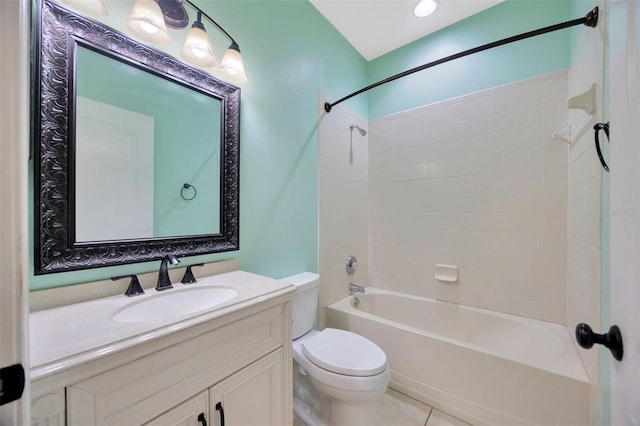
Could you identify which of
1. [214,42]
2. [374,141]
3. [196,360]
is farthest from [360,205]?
[196,360]

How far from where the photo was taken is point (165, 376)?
649mm

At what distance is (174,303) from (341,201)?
144 centimetres

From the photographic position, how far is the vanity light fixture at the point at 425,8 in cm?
168

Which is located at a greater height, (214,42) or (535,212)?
(214,42)

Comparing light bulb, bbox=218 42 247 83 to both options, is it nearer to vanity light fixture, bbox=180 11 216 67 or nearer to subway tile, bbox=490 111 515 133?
vanity light fixture, bbox=180 11 216 67

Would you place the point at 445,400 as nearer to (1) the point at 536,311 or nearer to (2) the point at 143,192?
(1) the point at 536,311

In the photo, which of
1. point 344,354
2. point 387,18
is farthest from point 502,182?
point 344,354

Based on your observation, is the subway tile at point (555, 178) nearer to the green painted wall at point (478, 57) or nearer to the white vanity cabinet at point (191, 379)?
the green painted wall at point (478, 57)

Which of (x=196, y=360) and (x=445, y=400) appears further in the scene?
(x=445, y=400)

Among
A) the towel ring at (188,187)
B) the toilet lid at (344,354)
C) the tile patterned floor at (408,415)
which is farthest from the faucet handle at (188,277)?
the tile patterned floor at (408,415)

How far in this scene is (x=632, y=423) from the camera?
1.42ft

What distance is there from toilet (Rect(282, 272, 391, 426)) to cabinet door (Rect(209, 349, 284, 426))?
1.03ft

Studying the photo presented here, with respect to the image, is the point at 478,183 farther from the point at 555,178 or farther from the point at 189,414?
the point at 189,414

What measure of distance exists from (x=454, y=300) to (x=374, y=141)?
160 cm
